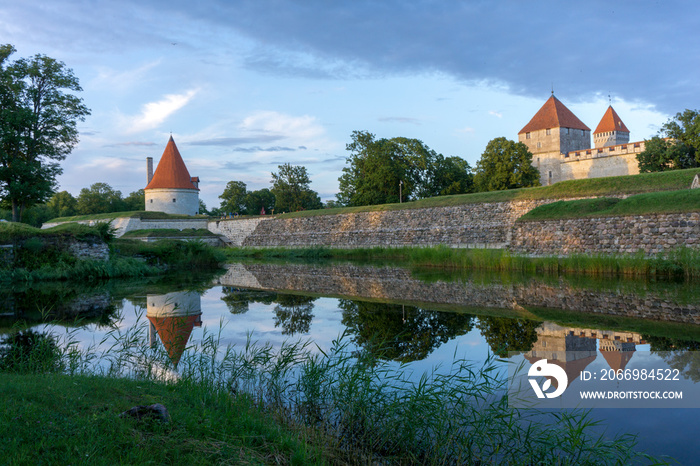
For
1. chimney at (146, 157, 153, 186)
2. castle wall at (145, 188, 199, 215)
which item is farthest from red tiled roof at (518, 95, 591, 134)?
chimney at (146, 157, 153, 186)

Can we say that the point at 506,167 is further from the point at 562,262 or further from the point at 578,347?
the point at 578,347

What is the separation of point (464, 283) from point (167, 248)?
47.0 feet

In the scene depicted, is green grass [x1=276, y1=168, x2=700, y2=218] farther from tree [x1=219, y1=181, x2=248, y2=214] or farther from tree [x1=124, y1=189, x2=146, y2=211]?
tree [x1=124, y1=189, x2=146, y2=211]

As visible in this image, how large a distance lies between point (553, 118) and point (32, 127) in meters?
47.6

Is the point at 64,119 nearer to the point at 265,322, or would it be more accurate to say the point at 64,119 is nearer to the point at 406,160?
the point at 265,322

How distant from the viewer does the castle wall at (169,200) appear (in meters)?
46.8

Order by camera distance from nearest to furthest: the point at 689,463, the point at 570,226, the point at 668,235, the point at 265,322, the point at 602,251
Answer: the point at 689,463
the point at 265,322
the point at 668,235
the point at 602,251
the point at 570,226

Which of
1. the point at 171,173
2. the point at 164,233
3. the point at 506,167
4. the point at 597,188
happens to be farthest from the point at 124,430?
the point at 171,173

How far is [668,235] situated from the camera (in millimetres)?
16125

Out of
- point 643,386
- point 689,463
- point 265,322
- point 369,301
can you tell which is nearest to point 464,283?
point 369,301

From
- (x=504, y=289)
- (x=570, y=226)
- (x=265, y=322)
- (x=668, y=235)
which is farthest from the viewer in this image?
(x=570, y=226)

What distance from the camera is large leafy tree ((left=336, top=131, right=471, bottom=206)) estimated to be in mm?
46500

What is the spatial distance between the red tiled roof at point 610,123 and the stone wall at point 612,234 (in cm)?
4515

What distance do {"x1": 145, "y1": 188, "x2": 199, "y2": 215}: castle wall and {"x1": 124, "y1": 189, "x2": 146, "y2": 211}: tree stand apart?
81.0 feet
